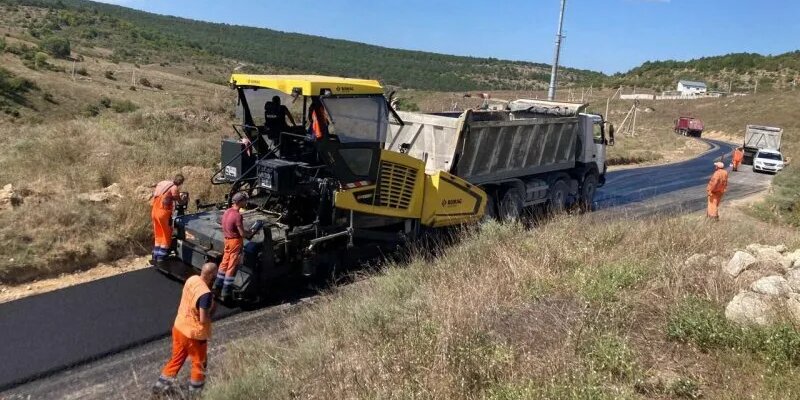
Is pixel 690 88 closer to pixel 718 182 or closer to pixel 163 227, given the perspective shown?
pixel 718 182

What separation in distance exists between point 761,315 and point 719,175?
26.7ft

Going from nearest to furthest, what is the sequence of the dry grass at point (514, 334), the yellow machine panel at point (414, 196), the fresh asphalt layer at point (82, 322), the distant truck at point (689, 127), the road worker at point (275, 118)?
1. the dry grass at point (514, 334)
2. the fresh asphalt layer at point (82, 322)
3. the yellow machine panel at point (414, 196)
4. the road worker at point (275, 118)
5. the distant truck at point (689, 127)

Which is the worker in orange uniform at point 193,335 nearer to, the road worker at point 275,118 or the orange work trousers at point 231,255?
the orange work trousers at point 231,255

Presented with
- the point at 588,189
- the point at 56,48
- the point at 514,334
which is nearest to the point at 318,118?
the point at 514,334

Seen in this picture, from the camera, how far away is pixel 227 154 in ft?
26.8

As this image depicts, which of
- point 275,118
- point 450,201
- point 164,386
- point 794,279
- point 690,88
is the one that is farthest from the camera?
point 690,88

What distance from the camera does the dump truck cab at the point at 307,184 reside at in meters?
7.24

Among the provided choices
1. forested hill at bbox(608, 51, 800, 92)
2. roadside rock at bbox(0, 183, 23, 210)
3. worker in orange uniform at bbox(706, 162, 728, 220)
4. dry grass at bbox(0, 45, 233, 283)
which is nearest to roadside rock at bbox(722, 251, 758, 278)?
worker in orange uniform at bbox(706, 162, 728, 220)

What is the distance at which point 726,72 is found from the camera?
95688 millimetres

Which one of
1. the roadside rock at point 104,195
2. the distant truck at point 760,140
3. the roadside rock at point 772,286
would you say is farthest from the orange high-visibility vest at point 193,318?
the distant truck at point 760,140

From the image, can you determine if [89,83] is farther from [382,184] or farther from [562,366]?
[562,366]

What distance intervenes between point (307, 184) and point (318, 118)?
0.83 m

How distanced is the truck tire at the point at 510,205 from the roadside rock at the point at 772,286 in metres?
5.73

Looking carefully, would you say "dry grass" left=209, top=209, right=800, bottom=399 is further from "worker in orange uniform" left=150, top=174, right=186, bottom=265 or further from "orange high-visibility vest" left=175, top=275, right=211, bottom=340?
"worker in orange uniform" left=150, top=174, right=186, bottom=265
